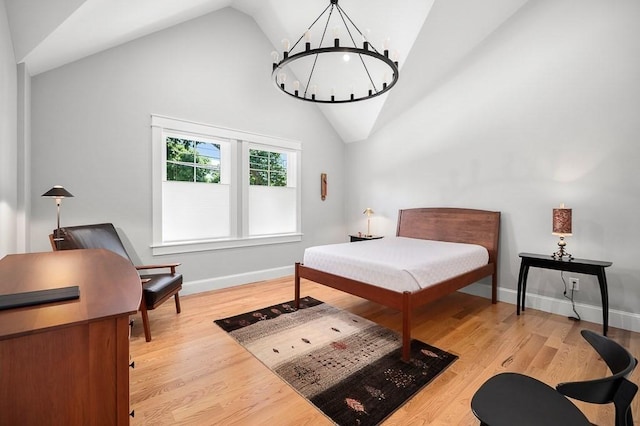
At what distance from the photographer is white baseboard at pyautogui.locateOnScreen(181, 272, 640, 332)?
2.88 metres

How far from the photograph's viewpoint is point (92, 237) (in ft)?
9.58

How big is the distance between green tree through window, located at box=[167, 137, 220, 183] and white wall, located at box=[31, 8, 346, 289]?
31cm

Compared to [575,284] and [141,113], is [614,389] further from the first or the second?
[141,113]

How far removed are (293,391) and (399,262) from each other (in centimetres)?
137

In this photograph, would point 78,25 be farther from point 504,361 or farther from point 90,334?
point 504,361

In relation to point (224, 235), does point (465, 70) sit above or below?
above

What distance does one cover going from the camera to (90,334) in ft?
3.00

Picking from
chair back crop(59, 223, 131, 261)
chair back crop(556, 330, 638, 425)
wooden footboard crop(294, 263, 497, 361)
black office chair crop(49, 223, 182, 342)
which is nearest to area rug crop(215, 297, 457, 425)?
wooden footboard crop(294, 263, 497, 361)

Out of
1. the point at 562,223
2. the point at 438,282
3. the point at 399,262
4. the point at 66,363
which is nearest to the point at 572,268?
the point at 562,223

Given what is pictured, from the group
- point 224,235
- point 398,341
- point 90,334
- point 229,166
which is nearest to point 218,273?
point 224,235

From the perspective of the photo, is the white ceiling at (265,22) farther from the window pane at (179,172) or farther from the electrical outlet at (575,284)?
the electrical outlet at (575,284)

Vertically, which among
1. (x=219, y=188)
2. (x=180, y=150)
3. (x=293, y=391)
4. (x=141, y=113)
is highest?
(x=141, y=113)

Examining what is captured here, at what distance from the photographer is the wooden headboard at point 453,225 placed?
12.1 feet

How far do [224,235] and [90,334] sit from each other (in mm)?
3404
